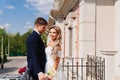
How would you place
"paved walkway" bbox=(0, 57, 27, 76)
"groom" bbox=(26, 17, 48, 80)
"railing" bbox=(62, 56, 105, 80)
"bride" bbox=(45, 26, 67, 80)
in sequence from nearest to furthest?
"groom" bbox=(26, 17, 48, 80)
"bride" bbox=(45, 26, 67, 80)
"railing" bbox=(62, 56, 105, 80)
"paved walkway" bbox=(0, 57, 27, 76)

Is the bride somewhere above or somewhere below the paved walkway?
above

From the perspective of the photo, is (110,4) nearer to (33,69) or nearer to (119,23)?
(119,23)

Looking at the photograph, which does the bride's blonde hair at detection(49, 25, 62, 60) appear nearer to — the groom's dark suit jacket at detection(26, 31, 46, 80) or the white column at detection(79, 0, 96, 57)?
the groom's dark suit jacket at detection(26, 31, 46, 80)

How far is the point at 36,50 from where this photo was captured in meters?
5.35

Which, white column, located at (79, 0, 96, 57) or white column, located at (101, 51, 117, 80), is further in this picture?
white column, located at (79, 0, 96, 57)

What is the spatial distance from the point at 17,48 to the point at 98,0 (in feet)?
255

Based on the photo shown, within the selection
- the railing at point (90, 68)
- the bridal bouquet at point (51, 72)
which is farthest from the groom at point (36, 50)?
the railing at point (90, 68)

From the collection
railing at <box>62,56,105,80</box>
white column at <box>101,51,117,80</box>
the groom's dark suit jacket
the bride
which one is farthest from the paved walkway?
the groom's dark suit jacket

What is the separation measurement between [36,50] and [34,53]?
0.06 m

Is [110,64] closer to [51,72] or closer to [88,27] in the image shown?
[88,27]

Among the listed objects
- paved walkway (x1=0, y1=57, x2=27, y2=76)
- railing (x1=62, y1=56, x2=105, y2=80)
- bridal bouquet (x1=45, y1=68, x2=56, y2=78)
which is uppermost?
bridal bouquet (x1=45, y1=68, x2=56, y2=78)

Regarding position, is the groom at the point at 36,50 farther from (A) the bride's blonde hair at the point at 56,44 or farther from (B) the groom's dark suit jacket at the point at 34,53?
(A) the bride's blonde hair at the point at 56,44

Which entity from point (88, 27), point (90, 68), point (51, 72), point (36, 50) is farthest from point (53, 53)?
point (88, 27)

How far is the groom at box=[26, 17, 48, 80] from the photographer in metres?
5.33
